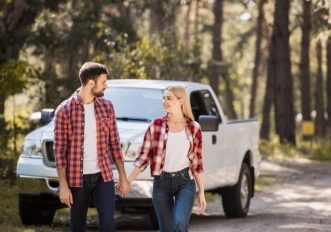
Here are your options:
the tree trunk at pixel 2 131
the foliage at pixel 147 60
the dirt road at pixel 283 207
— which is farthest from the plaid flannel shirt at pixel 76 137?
the tree trunk at pixel 2 131

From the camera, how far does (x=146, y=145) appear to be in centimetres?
835

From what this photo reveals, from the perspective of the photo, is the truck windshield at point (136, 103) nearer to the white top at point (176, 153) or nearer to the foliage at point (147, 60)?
the white top at point (176, 153)

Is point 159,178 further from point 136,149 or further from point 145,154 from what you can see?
point 136,149

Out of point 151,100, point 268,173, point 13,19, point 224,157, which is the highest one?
point 13,19

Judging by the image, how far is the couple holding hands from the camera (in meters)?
7.88

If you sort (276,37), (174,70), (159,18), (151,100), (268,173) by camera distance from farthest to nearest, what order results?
1. (159,18)
2. (276,37)
3. (268,173)
4. (174,70)
5. (151,100)

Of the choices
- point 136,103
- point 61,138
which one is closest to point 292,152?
point 136,103

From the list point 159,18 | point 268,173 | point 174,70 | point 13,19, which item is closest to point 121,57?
point 174,70

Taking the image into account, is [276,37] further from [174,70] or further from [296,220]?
[296,220]

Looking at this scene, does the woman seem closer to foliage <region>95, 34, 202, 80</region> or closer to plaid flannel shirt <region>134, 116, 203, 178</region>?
plaid flannel shirt <region>134, 116, 203, 178</region>

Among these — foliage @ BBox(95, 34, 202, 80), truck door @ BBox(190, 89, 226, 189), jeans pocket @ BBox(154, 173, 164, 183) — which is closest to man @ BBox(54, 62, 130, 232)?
jeans pocket @ BBox(154, 173, 164, 183)

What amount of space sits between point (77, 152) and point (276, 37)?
27.0m

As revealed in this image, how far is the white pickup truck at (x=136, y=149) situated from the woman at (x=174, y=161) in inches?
148

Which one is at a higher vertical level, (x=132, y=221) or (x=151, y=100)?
(x=151, y=100)
